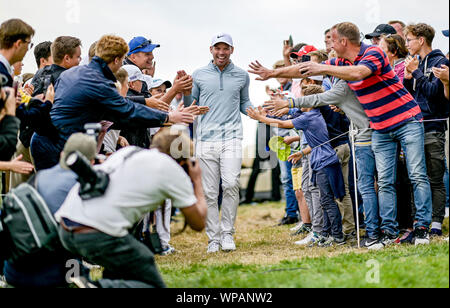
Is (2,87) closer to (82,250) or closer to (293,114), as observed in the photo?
(82,250)

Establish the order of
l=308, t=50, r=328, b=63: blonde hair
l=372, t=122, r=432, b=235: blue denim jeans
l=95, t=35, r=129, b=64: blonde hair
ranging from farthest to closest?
l=308, t=50, r=328, b=63: blonde hair → l=372, t=122, r=432, b=235: blue denim jeans → l=95, t=35, r=129, b=64: blonde hair

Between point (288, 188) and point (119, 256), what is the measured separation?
621 cm

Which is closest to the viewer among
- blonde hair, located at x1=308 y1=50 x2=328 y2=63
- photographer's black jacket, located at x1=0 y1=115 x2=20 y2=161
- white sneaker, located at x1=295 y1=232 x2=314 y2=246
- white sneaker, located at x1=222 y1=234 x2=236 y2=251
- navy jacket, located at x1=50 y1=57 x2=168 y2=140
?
photographer's black jacket, located at x1=0 y1=115 x2=20 y2=161

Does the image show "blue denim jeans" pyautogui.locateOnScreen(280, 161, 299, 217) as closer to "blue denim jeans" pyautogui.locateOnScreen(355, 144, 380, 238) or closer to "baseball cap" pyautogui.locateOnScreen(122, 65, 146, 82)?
"blue denim jeans" pyautogui.locateOnScreen(355, 144, 380, 238)

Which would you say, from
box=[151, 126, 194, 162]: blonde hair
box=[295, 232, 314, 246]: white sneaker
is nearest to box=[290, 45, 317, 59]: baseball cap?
box=[295, 232, 314, 246]: white sneaker

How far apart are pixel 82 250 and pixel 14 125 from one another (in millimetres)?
1350

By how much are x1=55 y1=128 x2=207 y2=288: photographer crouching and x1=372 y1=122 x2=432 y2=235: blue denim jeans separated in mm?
2927

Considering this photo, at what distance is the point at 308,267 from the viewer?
5195 mm

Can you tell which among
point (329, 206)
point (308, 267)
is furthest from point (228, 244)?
point (308, 267)

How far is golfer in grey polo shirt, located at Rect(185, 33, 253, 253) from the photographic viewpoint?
752 centimetres

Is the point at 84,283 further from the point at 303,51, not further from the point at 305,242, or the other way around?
the point at 303,51

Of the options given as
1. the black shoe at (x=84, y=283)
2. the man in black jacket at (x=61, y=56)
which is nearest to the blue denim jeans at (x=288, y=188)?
the man in black jacket at (x=61, y=56)

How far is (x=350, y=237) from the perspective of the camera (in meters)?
7.35

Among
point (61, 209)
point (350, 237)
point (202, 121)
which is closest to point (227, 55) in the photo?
point (202, 121)
